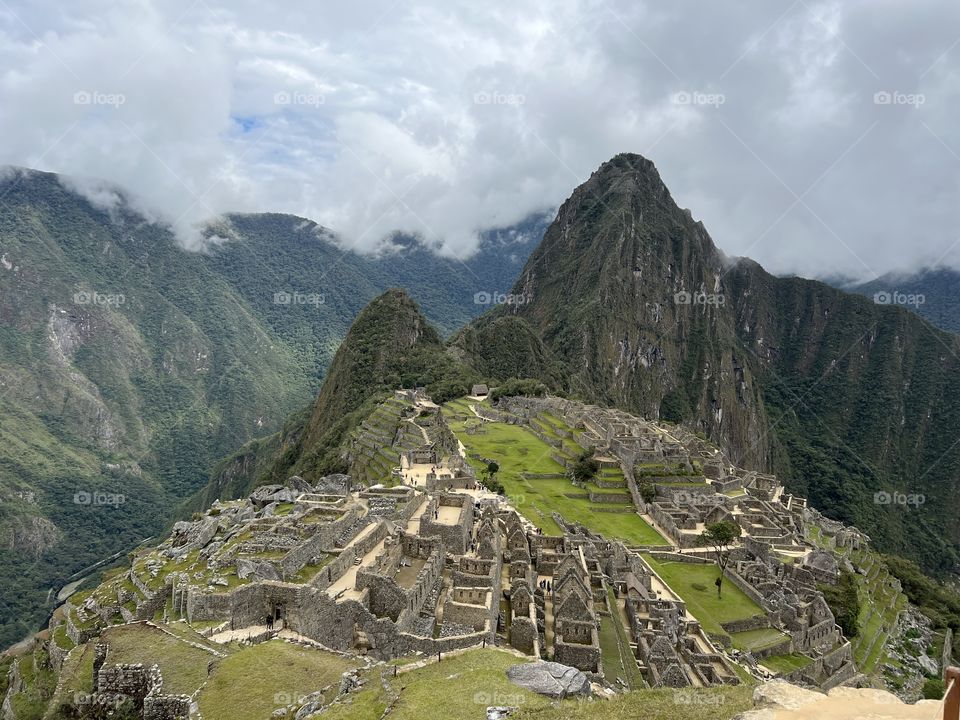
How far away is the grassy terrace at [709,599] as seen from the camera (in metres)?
31.6

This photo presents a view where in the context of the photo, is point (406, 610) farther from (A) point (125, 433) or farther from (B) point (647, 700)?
(A) point (125, 433)

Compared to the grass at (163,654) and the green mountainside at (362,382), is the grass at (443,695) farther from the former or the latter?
the green mountainside at (362,382)

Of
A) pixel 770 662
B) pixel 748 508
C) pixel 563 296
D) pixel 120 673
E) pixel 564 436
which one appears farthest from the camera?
pixel 563 296

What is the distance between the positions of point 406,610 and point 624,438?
1901 inches

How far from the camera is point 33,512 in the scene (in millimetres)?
106562

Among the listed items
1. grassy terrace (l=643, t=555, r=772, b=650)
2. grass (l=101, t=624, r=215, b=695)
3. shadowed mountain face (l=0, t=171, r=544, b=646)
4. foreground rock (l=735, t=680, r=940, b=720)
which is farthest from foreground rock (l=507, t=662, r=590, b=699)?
shadowed mountain face (l=0, t=171, r=544, b=646)

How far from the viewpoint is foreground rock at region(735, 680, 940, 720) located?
341 inches

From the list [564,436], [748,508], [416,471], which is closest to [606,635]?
[416,471]

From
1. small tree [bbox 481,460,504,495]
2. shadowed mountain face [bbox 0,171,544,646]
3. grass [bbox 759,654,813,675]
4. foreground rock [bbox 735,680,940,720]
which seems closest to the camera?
foreground rock [bbox 735,680,940,720]

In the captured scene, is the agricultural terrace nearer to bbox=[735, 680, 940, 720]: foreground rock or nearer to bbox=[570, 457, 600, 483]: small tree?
bbox=[570, 457, 600, 483]: small tree

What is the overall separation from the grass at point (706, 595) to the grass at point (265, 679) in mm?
22613

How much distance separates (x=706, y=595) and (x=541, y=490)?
17.0m

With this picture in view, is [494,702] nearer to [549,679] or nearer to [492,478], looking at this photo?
[549,679]

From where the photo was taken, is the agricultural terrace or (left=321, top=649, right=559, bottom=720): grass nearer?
(left=321, top=649, right=559, bottom=720): grass
